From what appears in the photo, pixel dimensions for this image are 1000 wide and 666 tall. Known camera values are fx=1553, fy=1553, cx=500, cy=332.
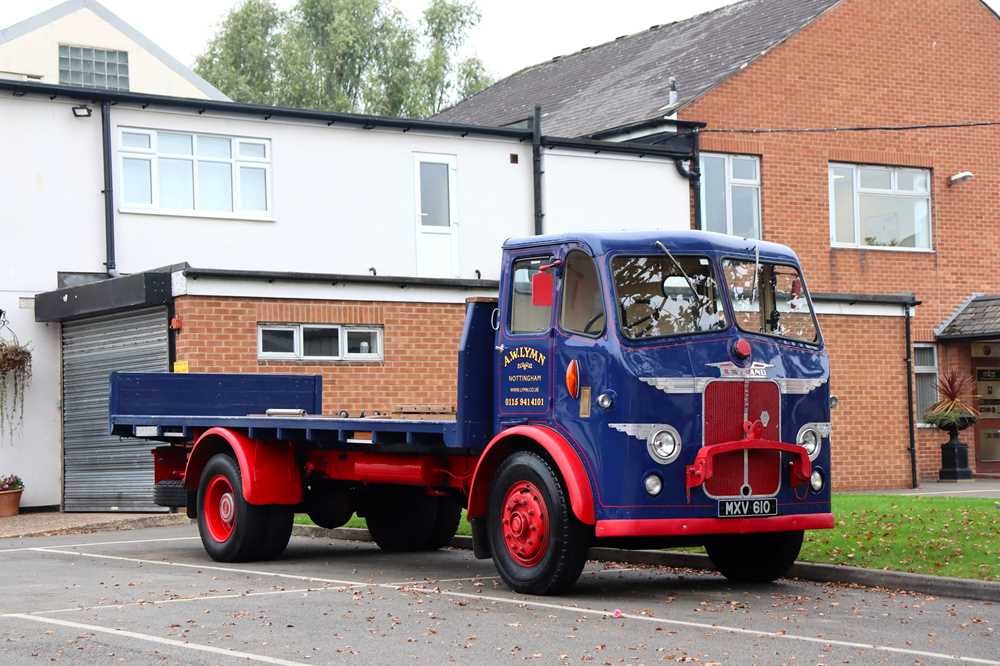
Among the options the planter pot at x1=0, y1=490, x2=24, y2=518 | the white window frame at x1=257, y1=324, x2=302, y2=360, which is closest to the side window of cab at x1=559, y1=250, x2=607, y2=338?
the white window frame at x1=257, y1=324, x2=302, y2=360

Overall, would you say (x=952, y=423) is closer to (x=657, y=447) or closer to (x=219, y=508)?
(x=219, y=508)

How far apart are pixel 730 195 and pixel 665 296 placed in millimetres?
16491

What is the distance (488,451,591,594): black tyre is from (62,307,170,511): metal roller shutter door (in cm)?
916

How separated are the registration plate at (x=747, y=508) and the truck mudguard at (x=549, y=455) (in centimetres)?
99

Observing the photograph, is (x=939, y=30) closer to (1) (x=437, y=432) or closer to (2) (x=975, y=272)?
(2) (x=975, y=272)

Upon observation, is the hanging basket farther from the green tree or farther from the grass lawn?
the green tree

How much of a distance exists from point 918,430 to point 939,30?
25.5 ft

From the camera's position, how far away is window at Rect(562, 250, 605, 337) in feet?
37.2

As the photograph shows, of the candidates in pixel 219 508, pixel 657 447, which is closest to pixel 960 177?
pixel 219 508

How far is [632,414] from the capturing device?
431 inches

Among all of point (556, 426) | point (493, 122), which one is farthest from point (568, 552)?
point (493, 122)

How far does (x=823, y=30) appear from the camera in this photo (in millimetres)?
28250

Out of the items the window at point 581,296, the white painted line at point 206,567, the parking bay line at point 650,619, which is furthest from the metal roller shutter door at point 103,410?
the window at point 581,296

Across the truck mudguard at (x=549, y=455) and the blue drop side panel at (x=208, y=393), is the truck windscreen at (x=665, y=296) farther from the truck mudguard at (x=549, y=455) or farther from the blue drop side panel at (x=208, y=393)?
the blue drop side panel at (x=208, y=393)
